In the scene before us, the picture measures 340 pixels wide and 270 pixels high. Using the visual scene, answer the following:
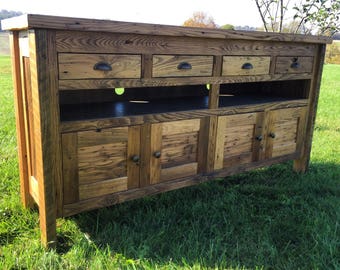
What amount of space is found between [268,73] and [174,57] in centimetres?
93

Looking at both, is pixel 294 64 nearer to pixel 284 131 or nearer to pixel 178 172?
pixel 284 131

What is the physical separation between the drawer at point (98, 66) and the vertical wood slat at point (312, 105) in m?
1.83

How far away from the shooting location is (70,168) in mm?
2043

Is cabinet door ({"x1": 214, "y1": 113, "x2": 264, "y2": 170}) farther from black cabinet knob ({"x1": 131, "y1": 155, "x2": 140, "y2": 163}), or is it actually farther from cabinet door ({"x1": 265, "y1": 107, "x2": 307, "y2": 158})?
black cabinet knob ({"x1": 131, "y1": 155, "x2": 140, "y2": 163})

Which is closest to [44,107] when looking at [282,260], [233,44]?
[233,44]

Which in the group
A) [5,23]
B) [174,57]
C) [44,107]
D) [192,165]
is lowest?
[192,165]

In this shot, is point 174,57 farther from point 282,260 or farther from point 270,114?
point 282,260

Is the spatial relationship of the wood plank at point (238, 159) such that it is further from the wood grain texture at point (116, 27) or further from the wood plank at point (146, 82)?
the wood grain texture at point (116, 27)

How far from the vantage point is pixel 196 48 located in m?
2.35

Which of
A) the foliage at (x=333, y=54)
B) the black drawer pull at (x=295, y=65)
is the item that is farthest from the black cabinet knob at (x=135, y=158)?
the foliage at (x=333, y=54)

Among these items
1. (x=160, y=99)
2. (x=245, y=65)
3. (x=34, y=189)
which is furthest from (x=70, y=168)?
(x=245, y=65)

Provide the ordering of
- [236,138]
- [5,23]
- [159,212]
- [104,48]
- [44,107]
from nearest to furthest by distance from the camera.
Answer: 1. [44,107]
2. [104,48]
3. [5,23]
4. [159,212]
5. [236,138]

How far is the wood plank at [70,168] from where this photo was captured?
6.56 feet

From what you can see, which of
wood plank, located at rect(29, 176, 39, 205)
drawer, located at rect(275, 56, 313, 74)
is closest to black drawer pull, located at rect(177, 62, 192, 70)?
drawer, located at rect(275, 56, 313, 74)
